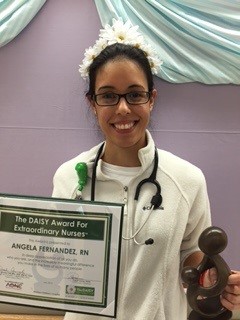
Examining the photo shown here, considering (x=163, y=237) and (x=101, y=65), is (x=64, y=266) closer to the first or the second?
(x=163, y=237)

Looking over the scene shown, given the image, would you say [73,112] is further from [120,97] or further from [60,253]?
[60,253]

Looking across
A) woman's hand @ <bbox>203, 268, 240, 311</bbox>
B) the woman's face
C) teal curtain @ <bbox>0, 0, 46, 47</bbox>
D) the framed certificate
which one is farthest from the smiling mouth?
teal curtain @ <bbox>0, 0, 46, 47</bbox>

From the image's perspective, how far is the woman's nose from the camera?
0.99 metres

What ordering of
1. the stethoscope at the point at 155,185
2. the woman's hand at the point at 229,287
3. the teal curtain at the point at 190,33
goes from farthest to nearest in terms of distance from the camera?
the teal curtain at the point at 190,33
the stethoscope at the point at 155,185
the woman's hand at the point at 229,287

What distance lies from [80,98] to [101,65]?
1.94 feet

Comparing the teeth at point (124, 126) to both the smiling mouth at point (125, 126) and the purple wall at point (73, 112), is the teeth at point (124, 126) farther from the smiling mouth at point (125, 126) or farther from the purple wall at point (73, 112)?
the purple wall at point (73, 112)

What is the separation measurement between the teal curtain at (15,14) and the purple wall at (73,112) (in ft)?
0.13

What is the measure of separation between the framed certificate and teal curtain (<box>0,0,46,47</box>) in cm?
88

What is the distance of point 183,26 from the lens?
1521 millimetres

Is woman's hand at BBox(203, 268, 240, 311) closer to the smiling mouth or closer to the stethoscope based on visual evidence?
the stethoscope

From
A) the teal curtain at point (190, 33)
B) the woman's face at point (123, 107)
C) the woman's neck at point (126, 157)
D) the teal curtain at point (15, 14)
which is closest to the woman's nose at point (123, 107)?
the woman's face at point (123, 107)

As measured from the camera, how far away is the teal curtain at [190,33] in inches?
59.7

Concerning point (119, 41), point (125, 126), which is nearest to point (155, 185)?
point (125, 126)

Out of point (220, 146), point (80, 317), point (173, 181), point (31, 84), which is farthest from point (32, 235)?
point (220, 146)
